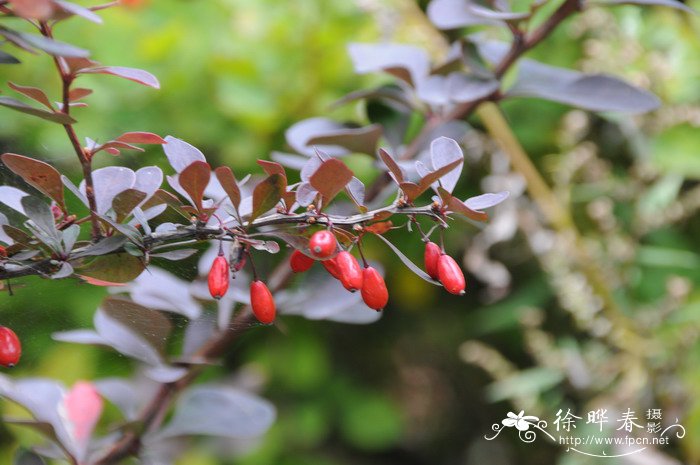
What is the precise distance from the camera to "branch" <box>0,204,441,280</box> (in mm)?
447

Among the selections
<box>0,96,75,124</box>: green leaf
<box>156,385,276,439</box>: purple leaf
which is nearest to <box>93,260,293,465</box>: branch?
<box>156,385,276,439</box>: purple leaf

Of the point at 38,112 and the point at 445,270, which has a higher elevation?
the point at 38,112

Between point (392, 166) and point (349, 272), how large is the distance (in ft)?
0.24

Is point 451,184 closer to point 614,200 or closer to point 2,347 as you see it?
point 2,347

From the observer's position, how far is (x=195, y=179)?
0.44 metres

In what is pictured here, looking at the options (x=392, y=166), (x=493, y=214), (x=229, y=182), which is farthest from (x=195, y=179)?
(x=493, y=214)

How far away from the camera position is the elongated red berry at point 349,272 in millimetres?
438

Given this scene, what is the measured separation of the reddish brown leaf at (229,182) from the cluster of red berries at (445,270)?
0.13 m

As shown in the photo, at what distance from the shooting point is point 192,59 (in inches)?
56.1

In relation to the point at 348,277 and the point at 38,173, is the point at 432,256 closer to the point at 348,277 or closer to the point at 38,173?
the point at 348,277

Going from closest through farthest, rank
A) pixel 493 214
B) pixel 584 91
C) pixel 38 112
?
pixel 38 112
pixel 584 91
pixel 493 214

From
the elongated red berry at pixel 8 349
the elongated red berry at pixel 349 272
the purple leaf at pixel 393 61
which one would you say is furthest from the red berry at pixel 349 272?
the purple leaf at pixel 393 61

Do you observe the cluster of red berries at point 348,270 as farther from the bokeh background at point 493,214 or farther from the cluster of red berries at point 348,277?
the bokeh background at point 493,214

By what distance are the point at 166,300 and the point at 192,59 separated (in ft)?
2.74
